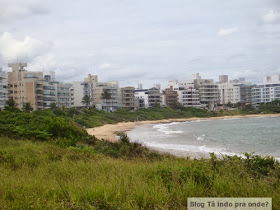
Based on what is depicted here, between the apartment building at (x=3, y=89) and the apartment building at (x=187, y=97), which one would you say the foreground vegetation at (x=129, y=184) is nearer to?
the apartment building at (x=3, y=89)

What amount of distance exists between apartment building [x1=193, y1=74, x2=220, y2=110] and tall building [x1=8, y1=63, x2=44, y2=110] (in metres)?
76.3

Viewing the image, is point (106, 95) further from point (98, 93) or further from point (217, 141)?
point (217, 141)

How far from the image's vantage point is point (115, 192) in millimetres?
5730

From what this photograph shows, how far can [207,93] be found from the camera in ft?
497

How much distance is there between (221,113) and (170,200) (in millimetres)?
127871

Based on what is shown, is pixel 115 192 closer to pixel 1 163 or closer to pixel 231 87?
pixel 1 163

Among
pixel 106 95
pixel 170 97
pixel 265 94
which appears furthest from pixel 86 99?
pixel 265 94

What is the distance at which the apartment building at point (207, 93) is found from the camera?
150 meters

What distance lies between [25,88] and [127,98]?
49254 millimetres

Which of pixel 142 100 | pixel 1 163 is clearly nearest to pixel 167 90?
pixel 142 100

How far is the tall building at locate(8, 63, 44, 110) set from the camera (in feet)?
302

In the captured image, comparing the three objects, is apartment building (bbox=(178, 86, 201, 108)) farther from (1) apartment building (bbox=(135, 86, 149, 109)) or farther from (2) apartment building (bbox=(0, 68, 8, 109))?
(2) apartment building (bbox=(0, 68, 8, 109))

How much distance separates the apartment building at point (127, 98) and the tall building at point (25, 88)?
41863 millimetres

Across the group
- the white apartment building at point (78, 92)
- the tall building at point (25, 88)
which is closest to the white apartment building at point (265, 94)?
the white apartment building at point (78, 92)
